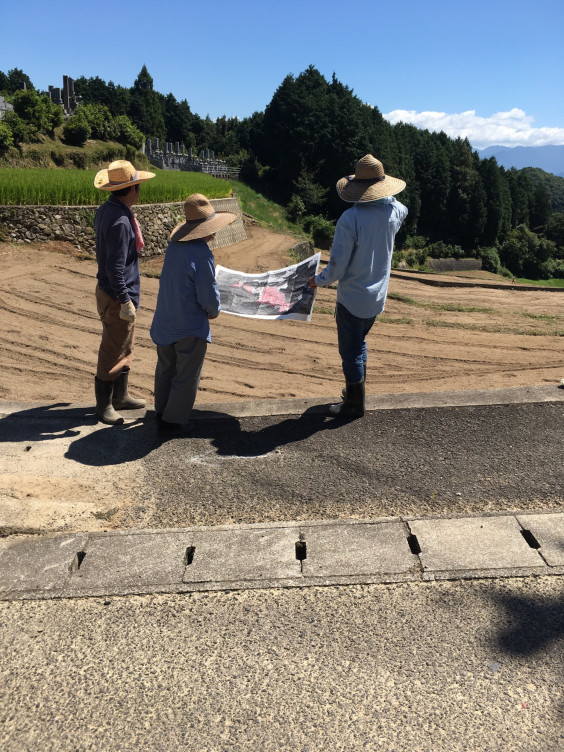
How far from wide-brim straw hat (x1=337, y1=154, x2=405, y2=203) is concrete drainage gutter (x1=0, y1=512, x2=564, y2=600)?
7.86 ft

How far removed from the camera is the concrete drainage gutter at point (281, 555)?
334 centimetres

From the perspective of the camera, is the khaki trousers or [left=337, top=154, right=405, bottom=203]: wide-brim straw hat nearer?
[left=337, top=154, right=405, bottom=203]: wide-brim straw hat

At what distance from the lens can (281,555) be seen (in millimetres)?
3541

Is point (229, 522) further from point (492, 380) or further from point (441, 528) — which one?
point (492, 380)

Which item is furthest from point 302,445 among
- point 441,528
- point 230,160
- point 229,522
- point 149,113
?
point 149,113

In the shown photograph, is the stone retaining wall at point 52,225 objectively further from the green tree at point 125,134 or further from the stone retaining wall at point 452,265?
the stone retaining wall at point 452,265

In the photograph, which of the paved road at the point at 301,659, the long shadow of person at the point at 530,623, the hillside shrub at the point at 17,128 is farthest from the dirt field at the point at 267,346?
the hillside shrub at the point at 17,128

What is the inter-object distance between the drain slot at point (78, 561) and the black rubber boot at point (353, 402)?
2376 mm

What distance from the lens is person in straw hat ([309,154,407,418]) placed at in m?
4.97

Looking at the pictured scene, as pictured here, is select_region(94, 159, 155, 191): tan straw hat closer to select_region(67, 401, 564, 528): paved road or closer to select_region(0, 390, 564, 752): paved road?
select_region(67, 401, 564, 528): paved road

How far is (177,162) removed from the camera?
52.5 metres

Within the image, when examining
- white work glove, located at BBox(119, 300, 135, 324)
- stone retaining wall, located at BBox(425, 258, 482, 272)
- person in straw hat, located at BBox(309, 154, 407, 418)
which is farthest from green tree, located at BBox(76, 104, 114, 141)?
person in straw hat, located at BBox(309, 154, 407, 418)

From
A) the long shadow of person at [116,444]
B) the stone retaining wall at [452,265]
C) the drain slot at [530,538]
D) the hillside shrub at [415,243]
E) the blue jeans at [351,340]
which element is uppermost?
the blue jeans at [351,340]

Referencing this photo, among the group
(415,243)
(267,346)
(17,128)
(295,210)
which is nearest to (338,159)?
(415,243)
